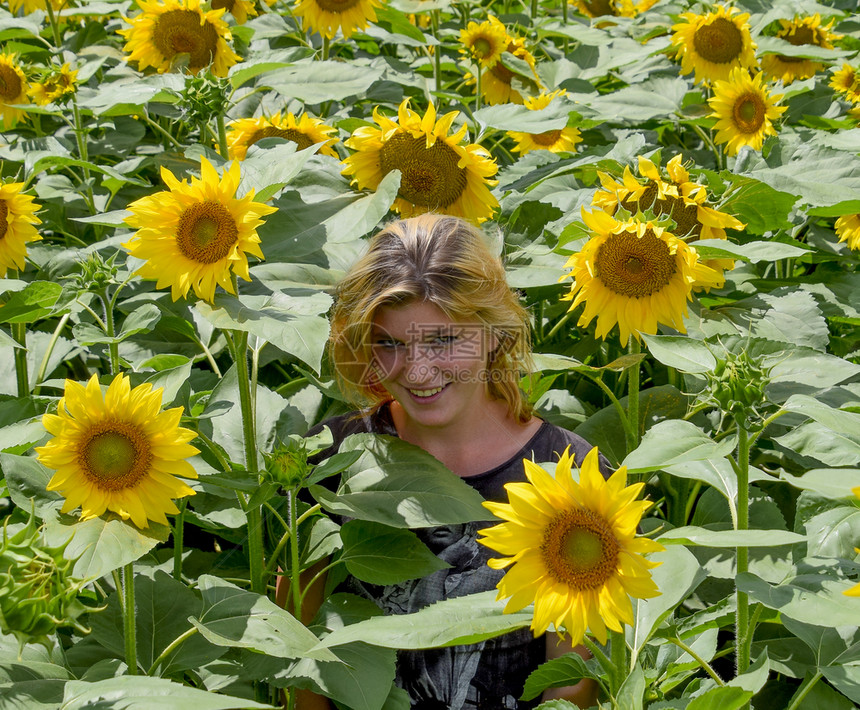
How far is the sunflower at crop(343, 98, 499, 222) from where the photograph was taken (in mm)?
2232

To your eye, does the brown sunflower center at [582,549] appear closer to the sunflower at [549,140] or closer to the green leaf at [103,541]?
the green leaf at [103,541]

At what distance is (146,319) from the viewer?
69.6 inches

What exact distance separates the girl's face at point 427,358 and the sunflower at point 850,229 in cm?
115

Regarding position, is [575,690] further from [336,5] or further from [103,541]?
[336,5]

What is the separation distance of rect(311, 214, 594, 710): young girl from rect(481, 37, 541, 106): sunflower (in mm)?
1335

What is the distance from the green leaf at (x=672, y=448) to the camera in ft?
4.03

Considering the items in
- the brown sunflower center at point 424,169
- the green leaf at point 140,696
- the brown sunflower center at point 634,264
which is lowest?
the green leaf at point 140,696

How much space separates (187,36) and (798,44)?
1859 millimetres

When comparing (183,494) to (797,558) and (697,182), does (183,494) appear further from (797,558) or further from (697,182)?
(697,182)

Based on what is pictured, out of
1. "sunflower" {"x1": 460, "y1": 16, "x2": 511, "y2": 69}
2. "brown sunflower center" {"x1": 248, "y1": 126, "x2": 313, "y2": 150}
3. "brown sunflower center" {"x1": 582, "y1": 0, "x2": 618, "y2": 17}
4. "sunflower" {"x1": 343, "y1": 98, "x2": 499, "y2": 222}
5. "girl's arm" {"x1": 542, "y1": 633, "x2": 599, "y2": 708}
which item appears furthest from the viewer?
"brown sunflower center" {"x1": 582, "y1": 0, "x2": 618, "y2": 17}

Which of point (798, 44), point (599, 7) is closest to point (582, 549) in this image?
point (798, 44)

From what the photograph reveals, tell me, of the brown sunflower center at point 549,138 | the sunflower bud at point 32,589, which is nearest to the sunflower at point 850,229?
the brown sunflower center at point 549,138

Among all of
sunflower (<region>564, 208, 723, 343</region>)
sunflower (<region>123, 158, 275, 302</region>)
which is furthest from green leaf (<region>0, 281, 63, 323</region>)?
sunflower (<region>564, 208, 723, 343</region>)

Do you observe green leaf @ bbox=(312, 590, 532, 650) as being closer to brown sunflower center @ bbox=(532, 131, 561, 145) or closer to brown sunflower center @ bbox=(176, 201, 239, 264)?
brown sunflower center @ bbox=(176, 201, 239, 264)
